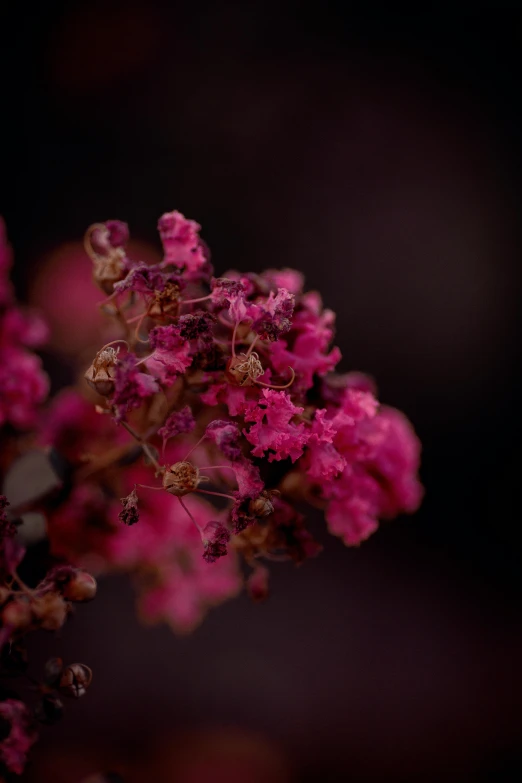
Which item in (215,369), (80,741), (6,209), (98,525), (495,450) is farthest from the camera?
(495,450)

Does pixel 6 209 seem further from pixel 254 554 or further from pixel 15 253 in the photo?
pixel 254 554

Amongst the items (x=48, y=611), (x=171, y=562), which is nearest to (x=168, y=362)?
Answer: (x=48, y=611)

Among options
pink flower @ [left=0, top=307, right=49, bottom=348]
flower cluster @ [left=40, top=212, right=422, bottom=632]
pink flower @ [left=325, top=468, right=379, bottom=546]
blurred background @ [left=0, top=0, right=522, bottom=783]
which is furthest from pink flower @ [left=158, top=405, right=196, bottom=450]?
blurred background @ [left=0, top=0, right=522, bottom=783]

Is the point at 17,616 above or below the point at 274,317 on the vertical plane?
below

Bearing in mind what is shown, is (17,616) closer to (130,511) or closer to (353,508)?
(130,511)

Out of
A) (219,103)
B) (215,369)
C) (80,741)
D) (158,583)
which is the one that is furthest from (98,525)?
(219,103)

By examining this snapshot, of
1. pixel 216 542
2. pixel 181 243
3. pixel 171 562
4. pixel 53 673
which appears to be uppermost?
pixel 181 243

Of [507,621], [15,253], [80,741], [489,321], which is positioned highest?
[489,321]

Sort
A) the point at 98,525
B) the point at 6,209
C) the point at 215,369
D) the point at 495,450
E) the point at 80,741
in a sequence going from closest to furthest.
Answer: the point at 215,369 → the point at 98,525 → the point at 80,741 → the point at 6,209 → the point at 495,450
